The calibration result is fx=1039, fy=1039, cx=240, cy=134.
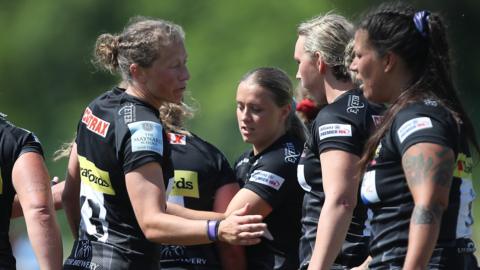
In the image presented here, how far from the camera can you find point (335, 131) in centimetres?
450

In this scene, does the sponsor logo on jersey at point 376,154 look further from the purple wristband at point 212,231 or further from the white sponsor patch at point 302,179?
the white sponsor patch at point 302,179

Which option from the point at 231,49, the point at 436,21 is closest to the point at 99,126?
the point at 436,21

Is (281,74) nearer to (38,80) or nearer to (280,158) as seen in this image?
(280,158)

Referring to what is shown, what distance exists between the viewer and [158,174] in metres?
4.35

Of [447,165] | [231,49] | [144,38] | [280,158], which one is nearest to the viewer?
[447,165]

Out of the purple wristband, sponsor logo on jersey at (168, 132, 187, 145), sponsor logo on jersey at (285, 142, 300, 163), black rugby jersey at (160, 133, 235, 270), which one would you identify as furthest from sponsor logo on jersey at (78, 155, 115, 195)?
sponsor logo on jersey at (285, 142, 300, 163)

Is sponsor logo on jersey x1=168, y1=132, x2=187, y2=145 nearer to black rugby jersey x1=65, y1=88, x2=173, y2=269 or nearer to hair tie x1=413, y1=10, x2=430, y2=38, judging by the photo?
black rugby jersey x1=65, y1=88, x2=173, y2=269

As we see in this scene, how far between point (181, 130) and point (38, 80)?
12197mm

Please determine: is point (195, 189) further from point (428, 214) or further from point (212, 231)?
point (428, 214)

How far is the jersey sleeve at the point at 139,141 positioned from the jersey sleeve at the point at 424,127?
42.8 inches

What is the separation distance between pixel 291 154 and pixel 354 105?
28.4 inches

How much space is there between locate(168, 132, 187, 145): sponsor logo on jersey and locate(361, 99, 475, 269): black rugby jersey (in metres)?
1.61

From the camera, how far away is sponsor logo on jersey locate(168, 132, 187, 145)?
5.40 m

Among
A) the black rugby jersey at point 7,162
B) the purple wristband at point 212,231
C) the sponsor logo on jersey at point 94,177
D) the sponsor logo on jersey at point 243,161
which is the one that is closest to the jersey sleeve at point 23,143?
the black rugby jersey at point 7,162
